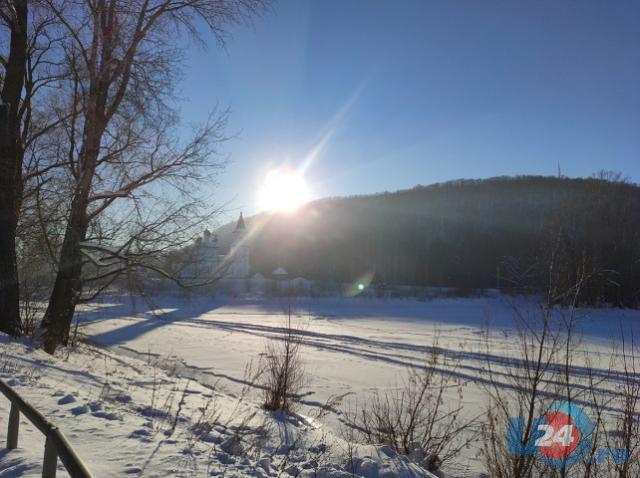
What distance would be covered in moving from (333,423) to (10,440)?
195 inches

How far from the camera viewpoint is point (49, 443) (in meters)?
2.79

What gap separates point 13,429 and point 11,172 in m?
7.89

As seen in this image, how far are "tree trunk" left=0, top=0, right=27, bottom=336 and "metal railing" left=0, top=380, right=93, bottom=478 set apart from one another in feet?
24.9

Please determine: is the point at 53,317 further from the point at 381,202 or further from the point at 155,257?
the point at 381,202

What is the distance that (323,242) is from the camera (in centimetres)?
10850

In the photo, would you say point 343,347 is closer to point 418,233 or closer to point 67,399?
point 67,399

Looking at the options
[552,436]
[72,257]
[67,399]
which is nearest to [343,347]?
[72,257]

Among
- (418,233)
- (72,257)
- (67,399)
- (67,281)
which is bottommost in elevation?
(67,399)

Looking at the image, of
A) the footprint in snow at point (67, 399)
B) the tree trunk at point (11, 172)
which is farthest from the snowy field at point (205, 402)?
the tree trunk at point (11, 172)

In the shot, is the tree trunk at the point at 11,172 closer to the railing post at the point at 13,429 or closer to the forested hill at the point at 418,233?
the railing post at the point at 13,429

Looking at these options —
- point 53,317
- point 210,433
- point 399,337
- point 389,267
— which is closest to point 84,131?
point 53,317

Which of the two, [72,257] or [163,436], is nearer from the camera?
[163,436]

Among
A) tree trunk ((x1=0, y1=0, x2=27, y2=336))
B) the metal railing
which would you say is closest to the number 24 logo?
the metal railing

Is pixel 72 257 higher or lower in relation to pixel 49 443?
higher
